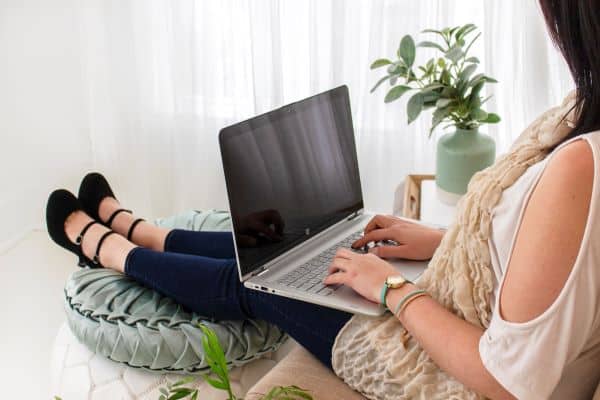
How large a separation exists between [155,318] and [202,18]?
1.03 m

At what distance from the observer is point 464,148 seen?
147 cm

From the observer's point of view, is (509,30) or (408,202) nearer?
Result: (408,202)

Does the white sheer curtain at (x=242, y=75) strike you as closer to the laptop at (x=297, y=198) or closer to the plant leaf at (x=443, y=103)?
the plant leaf at (x=443, y=103)

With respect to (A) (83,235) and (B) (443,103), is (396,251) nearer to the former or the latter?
(B) (443,103)

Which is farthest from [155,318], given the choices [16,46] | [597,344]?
[16,46]

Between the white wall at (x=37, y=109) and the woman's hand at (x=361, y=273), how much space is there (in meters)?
1.49

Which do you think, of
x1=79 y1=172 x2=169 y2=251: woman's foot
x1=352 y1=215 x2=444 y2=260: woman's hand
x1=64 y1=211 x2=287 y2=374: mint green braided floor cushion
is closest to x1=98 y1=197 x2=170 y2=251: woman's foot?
x1=79 y1=172 x2=169 y2=251: woman's foot

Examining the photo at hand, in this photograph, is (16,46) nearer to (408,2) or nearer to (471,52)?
→ (408,2)

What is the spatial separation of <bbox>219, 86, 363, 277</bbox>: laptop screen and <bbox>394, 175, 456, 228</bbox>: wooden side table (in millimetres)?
168

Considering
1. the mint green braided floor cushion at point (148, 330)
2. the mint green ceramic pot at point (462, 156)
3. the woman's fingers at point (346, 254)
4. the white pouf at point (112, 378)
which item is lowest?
the white pouf at point (112, 378)

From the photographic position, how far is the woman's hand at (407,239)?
122 centimetres

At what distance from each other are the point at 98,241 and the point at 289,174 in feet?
1.80

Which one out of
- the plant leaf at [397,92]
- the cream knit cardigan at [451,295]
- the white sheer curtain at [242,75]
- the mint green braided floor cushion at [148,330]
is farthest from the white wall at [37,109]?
the cream knit cardigan at [451,295]

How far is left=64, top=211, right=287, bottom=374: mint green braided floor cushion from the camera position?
130 centimetres
